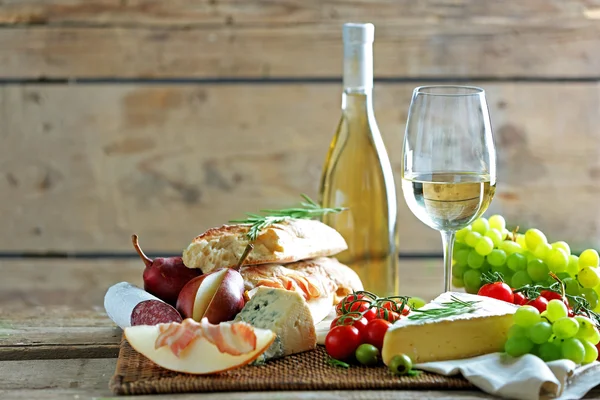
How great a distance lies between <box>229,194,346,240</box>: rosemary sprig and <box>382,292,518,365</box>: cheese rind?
0.28 meters

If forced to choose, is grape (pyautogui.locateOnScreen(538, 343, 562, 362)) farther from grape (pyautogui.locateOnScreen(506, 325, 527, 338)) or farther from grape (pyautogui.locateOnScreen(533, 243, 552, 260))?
grape (pyautogui.locateOnScreen(533, 243, 552, 260))

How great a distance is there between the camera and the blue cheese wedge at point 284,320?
91cm

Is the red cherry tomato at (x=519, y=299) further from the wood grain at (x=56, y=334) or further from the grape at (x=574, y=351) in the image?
the wood grain at (x=56, y=334)

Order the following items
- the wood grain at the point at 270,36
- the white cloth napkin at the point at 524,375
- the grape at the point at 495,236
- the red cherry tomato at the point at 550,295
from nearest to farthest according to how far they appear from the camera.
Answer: the white cloth napkin at the point at 524,375 < the red cherry tomato at the point at 550,295 < the grape at the point at 495,236 < the wood grain at the point at 270,36

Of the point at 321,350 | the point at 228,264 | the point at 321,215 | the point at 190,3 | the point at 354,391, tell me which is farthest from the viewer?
the point at 190,3

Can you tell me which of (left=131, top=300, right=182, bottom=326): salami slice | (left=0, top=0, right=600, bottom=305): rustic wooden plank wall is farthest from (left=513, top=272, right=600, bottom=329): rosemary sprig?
(left=0, top=0, right=600, bottom=305): rustic wooden plank wall

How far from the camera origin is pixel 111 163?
195cm

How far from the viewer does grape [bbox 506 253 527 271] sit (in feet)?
3.79

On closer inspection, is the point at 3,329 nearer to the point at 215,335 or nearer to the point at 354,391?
the point at 215,335

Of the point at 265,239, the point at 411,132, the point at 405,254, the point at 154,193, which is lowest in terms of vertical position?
the point at 405,254

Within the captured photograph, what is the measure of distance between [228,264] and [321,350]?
20cm

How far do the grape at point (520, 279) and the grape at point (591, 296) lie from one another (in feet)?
0.25

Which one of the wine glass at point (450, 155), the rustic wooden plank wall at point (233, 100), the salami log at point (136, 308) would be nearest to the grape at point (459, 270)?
the wine glass at point (450, 155)

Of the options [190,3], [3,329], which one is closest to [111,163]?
[190,3]
